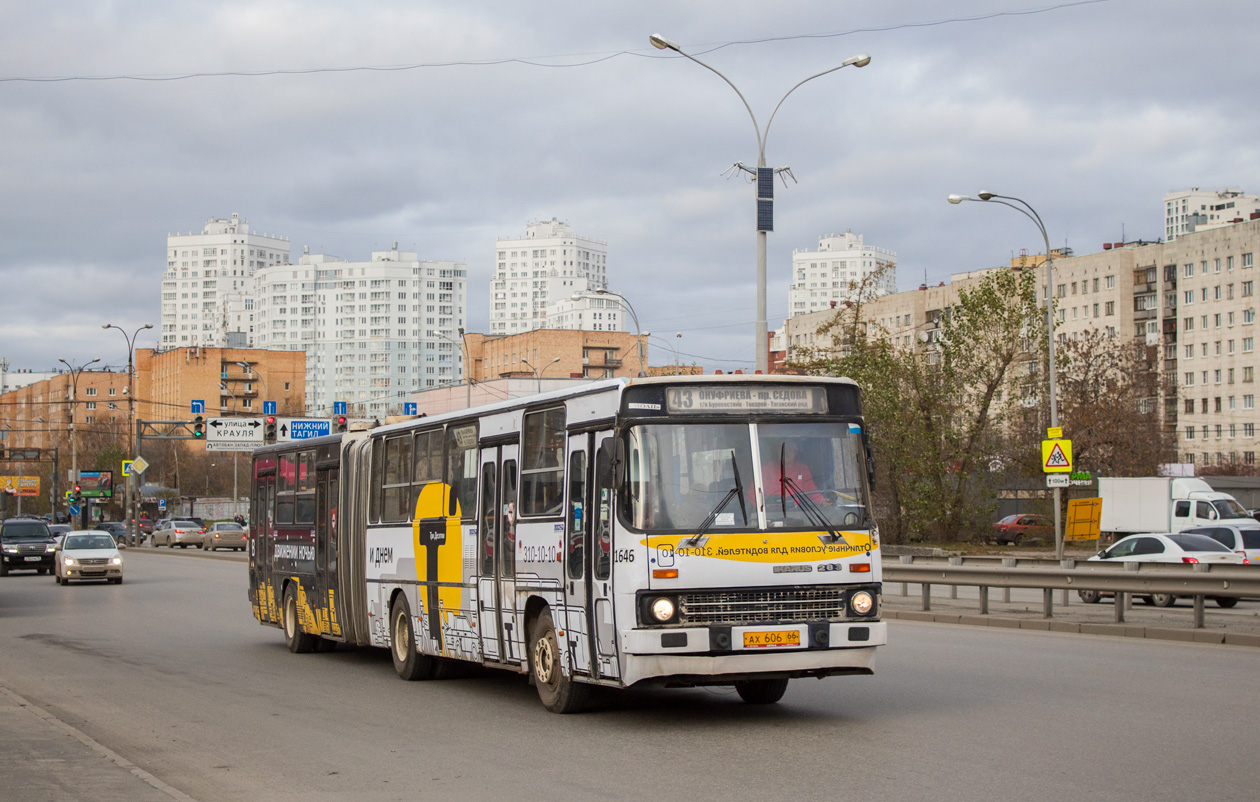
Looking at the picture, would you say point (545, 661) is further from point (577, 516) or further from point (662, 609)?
point (662, 609)

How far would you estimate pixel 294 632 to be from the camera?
1820 cm

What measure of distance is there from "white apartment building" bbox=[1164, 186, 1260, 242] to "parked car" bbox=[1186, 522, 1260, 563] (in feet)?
297

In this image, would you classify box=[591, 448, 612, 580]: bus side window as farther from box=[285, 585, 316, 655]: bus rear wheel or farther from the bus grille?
box=[285, 585, 316, 655]: bus rear wheel

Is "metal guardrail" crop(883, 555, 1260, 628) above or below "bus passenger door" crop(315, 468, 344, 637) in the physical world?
below

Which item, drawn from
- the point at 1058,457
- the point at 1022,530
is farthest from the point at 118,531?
the point at 1058,457

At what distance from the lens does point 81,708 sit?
41.2ft

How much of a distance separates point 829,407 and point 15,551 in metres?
38.4

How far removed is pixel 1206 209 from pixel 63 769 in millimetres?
174493

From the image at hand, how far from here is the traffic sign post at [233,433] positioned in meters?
63.1

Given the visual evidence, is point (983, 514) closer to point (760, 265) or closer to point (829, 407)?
point (760, 265)

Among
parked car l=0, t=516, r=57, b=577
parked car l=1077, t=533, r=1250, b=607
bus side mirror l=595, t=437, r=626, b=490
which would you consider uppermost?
bus side mirror l=595, t=437, r=626, b=490

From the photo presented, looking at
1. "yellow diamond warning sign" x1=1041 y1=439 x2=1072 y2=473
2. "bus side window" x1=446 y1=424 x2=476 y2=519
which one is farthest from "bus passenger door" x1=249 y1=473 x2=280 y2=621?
"yellow diamond warning sign" x1=1041 y1=439 x2=1072 y2=473

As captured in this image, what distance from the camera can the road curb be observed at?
56.2ft

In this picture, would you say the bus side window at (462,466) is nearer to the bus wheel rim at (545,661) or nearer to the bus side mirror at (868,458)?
the bus wheel rim at (545,661)
